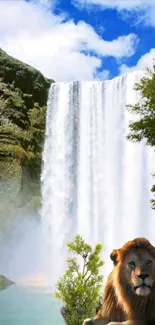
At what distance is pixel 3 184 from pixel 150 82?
23936mm

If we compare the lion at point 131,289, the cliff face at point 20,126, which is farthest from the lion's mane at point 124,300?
the cliff face at point 20,126

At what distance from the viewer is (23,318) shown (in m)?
20.0

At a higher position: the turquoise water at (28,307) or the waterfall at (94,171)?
the waterfall at (94,171)

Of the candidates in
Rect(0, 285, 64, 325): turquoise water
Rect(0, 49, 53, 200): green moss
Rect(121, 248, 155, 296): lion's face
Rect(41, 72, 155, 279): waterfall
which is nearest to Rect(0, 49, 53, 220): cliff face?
Rect(0, 49, 53, 200): green moss

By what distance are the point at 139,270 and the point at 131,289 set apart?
195 mm

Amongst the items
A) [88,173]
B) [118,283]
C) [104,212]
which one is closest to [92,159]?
[88,173]

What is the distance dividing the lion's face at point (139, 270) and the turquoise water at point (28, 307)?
15.4 meters

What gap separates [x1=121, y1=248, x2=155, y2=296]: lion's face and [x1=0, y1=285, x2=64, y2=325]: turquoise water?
1539cm

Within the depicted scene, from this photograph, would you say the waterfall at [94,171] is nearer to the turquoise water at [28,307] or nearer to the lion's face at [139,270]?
the turquoise water at [28,307]

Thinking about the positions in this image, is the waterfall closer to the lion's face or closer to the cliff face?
the cliff face

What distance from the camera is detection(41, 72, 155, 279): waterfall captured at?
32.2 m

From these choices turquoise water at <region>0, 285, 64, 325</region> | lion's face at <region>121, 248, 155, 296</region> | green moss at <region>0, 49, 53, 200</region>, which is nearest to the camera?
lion's face at <region>121, 248, 155, 296</region>

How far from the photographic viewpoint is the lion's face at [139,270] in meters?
4.26

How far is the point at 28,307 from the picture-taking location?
2298 cm
